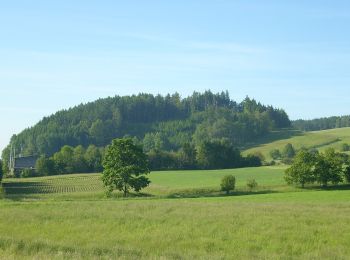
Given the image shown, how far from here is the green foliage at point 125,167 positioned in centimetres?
7106

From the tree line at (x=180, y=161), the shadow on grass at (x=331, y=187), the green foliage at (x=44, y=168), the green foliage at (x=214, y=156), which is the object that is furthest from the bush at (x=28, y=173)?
the shadow on grass at (x=331, y=187)

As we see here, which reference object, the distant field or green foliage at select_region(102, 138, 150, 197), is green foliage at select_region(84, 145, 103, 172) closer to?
the distant field

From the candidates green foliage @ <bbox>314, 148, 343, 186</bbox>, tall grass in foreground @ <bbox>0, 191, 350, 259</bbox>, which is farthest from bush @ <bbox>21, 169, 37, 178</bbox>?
tall grass in foreground @ <bbox>0, 191, 350, 259</bbox>

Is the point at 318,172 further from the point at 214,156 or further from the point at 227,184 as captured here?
the point at 214,156

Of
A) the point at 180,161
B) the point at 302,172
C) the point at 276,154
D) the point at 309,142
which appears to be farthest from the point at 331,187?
the point at 309,142

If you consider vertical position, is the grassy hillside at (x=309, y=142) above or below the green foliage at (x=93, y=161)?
above

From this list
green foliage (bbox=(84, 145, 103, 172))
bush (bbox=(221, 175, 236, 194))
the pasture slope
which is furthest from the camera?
green foliage (bbox=(84, 145, 103, 172))

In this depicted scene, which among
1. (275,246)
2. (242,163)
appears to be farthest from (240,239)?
(242,163)

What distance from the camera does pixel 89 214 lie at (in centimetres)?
3400

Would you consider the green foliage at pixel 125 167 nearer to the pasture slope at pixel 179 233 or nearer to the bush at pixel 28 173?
the pasture slope at pixel 179 233

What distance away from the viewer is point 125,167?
71.6 metres

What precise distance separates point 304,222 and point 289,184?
49428 millimetres

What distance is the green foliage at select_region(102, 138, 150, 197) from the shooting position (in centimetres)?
7106

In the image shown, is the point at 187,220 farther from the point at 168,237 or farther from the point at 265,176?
the point at 265,176
